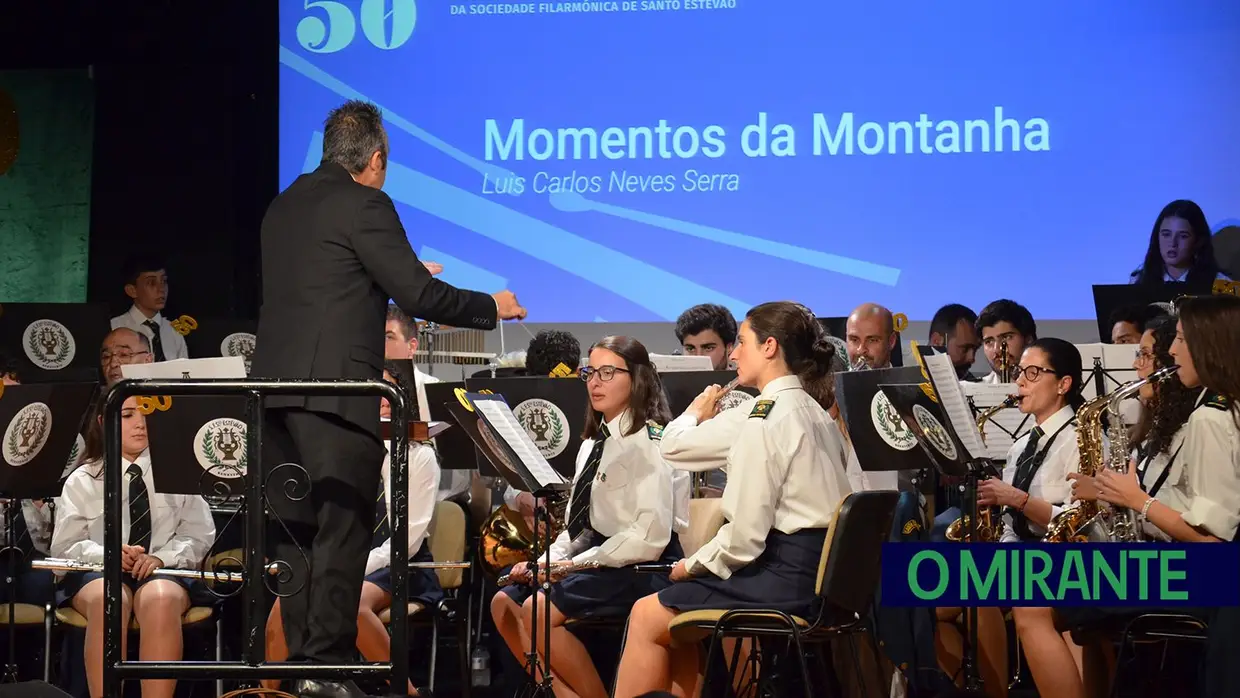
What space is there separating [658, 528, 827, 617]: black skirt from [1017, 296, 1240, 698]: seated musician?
0.98 metres

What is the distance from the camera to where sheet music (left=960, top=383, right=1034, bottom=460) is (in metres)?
5.46

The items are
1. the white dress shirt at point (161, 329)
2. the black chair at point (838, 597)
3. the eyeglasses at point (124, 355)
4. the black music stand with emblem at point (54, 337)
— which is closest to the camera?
the black chair at point (838, 597)

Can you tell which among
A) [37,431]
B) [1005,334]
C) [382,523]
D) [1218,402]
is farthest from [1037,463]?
[37,431]

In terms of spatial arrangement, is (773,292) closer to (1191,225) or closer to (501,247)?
(501,247)

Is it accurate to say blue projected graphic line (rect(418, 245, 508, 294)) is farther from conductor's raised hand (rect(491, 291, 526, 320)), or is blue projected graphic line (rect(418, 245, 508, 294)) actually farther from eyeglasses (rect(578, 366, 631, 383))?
conductor's raised hand (rect(491, 291, 526, 320))

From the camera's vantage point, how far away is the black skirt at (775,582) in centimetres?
398

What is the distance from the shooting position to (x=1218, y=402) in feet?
13.7

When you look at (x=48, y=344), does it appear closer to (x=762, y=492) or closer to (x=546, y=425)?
(x=546, y=425)

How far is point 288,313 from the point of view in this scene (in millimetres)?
3885

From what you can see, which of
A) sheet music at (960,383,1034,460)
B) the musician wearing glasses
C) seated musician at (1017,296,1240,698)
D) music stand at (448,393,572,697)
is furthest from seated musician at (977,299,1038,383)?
music stand at (448,393,572,697)

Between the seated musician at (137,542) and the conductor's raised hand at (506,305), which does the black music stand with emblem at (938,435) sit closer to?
the conductor's raised hand at (506,305)

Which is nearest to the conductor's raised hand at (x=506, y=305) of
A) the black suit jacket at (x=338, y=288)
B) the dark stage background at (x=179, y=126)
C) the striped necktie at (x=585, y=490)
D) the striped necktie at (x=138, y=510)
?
the black suit jacket at (x=338, y=288)

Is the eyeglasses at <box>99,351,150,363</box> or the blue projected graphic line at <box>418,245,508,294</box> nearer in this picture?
the eyeglasses at <box>99,351,150,363</box>

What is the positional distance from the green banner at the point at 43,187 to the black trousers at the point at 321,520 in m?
5.82
